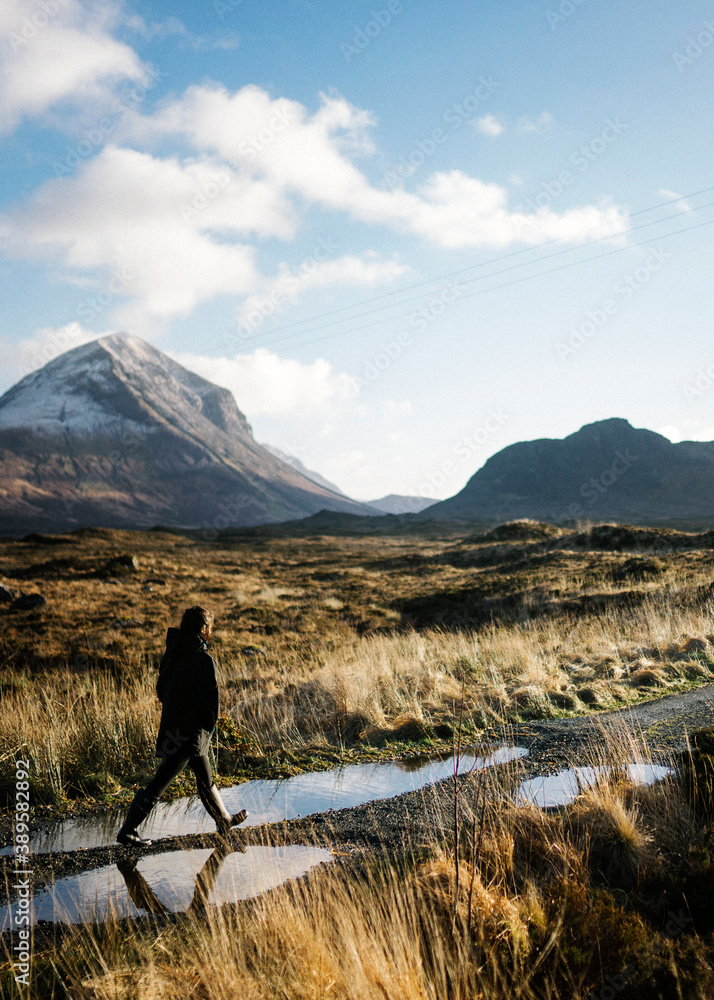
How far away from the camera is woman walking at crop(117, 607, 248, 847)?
5.00 metres

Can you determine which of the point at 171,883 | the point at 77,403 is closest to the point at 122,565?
the point at 171,883

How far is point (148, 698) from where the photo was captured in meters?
8.30

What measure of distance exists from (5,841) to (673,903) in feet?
17.3

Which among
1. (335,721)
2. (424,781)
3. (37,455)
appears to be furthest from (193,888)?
(37,455)

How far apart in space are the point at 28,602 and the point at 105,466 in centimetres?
15146

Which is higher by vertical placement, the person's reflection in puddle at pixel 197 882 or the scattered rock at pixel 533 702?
the person's reflection in puddle at pixel 197 882

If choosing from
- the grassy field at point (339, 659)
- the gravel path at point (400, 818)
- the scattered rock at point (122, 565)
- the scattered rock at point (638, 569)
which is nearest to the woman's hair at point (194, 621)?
the gravel path at point (400, 818)

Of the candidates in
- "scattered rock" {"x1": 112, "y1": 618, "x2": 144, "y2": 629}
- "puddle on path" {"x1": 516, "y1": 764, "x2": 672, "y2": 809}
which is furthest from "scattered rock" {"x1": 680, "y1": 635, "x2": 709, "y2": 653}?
"scattered rock" {"x1": 112, "y1": 618, "x2": 144, "y2": 629}

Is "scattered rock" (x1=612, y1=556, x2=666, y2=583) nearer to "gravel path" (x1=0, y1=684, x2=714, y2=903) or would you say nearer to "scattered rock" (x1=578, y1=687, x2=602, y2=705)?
"scattered rock" (x1=578, y1=687, x2=602, y2=705)

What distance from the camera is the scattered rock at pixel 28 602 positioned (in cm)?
1939

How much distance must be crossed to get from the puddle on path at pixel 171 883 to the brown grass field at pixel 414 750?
0.34m

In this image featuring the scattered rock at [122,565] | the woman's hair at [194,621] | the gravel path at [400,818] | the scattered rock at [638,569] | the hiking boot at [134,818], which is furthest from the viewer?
the scattered rock at [122,565]

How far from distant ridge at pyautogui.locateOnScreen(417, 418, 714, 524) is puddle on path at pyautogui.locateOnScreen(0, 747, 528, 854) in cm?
10970

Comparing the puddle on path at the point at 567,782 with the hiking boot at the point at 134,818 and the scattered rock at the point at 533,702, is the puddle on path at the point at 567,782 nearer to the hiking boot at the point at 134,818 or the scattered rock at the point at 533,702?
the scattered rock at the point at 533,702
